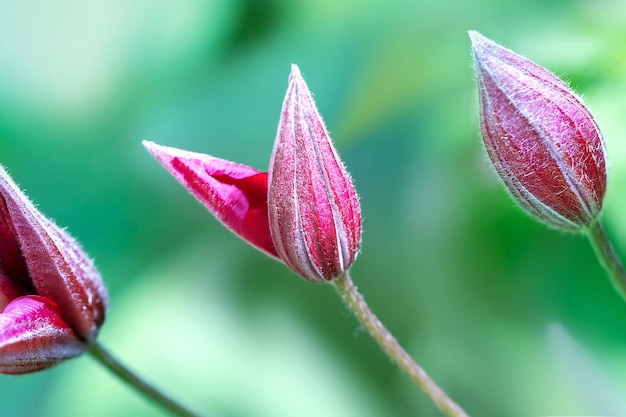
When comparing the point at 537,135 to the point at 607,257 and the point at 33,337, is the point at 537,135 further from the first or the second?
the point at 33,337

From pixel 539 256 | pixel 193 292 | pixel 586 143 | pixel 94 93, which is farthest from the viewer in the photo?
pixel 94 93

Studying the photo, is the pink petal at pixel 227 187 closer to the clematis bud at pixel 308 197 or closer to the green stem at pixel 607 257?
the clematis bud at pixel 308 197

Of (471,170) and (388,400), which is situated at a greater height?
(471,170)

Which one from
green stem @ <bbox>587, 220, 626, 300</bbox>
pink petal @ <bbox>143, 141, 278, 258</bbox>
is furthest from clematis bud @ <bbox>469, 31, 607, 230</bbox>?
pink petal @ <bbox>143, 141, 278, 258</bbox>

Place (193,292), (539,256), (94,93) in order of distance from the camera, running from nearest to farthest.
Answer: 1. (539,256)
2. (193,292)
3. (94,93)

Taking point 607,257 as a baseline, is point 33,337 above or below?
below

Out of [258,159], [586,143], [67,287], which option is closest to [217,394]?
[258,159]

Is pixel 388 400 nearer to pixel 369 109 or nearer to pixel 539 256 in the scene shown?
pixel 539 256

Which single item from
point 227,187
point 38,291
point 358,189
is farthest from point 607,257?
point 358,189
